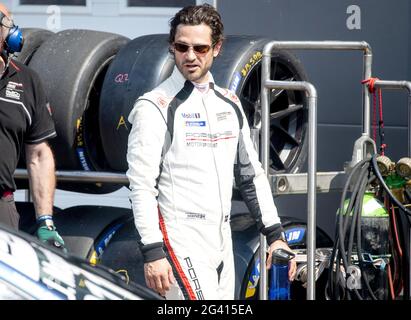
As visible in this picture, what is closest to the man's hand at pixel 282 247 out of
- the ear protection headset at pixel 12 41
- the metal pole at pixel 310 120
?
the metal pole at pixel 310 120

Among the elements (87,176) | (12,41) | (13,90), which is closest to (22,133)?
(13,90)

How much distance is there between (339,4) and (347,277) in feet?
5.56

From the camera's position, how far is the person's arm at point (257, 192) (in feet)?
14.2

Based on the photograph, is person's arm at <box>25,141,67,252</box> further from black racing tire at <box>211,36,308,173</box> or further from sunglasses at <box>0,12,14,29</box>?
black racing tire at <box>211,36,308,173</box>

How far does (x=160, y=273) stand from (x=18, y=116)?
1.09 metres

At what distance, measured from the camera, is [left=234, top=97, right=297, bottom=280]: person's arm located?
170 inches

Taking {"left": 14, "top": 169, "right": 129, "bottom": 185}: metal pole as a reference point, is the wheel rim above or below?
above

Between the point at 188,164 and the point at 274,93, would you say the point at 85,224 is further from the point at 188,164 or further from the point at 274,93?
the point at 188,164

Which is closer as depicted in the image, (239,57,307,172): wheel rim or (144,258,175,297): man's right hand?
(144,258,175,297): man's right hand

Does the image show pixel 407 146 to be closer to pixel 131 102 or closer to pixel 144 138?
pixel 131 102

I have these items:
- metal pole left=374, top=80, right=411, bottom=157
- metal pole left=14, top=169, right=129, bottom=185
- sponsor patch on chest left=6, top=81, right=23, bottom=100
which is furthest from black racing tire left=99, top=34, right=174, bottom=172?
metal pole left=374, top=80, right=411, bottom=157

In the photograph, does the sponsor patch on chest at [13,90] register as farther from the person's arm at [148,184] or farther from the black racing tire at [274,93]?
the black racing tire at [274,93]

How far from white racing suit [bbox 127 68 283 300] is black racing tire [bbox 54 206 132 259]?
3.68 ft
